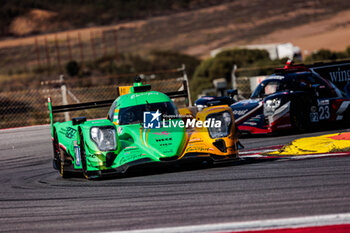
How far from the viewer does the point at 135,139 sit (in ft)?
31.2

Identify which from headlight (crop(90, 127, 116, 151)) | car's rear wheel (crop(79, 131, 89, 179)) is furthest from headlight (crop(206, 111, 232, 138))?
car's rear wheel (crop(79, 131, 89, 179))

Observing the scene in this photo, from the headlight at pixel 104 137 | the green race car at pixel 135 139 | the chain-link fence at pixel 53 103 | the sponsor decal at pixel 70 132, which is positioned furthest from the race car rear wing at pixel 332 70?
the headlight at pixel 104 137

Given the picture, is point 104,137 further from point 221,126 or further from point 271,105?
point 271,105

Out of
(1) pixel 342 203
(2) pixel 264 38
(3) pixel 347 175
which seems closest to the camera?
(1) pixel 342 203

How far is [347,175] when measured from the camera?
310 inches

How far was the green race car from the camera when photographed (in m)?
9.23

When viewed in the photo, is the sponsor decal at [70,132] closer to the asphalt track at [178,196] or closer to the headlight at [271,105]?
the asphalt track at [178,196]

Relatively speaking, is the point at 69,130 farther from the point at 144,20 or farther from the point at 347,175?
the point at 144,20

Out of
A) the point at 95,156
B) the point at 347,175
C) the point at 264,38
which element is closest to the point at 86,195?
the point at 95,156

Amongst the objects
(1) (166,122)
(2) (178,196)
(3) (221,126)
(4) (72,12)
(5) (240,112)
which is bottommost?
(2) (178,196)

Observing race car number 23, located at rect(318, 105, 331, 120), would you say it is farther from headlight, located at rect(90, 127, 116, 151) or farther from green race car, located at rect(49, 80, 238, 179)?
headlight, located at rect(90, 127, 116, 151)

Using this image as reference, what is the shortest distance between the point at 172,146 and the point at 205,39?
6893 cm

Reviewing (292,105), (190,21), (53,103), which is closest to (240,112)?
(292,105)

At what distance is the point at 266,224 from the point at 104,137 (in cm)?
407
